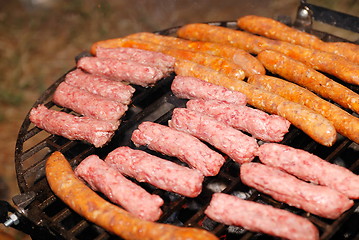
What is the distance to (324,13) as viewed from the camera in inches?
171

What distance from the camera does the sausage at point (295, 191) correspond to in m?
2.61

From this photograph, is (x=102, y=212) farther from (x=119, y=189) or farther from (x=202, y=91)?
(x=202, y=91)

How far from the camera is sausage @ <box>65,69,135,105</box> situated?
12.4 ft

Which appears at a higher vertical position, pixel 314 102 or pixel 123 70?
pixel 123 70

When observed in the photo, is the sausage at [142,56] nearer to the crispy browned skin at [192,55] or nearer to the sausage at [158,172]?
the crispy browned skin at [192,55]

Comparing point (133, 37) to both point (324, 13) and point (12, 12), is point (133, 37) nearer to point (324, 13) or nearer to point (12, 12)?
point (324, 13)

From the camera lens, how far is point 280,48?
13.2ft

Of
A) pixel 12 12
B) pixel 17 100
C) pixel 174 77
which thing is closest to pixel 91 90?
pixel 174 77

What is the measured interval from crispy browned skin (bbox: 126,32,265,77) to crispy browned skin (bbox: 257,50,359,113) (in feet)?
0.42

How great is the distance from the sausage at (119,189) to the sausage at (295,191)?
725mm

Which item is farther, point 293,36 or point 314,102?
point 293,36

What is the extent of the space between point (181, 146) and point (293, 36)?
1961 millimetres

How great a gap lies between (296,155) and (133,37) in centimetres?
257

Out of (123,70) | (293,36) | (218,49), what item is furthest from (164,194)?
(293,36)
